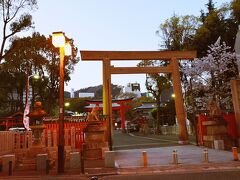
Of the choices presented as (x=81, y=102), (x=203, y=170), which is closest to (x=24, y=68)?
(x=203, y=170)

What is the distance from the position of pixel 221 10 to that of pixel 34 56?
20.1m

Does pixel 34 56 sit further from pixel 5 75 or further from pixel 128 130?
pixel 128 130

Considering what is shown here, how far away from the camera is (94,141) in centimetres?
1731

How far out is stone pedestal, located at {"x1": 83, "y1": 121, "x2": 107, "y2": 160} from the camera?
666 inches

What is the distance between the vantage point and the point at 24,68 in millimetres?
31734

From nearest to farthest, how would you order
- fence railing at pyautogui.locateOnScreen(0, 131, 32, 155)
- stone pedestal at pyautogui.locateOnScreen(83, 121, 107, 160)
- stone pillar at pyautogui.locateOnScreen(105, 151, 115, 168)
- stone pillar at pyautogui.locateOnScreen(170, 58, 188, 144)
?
stone pillar at pyautogui.locateOnScreen(105, 151, 115, 168) < fence railing at pyautogui.locateOnScreen(0, 131, 32, 155) < stone pedestal at pyautogui.locateOnScreen(83, 121, 107, 160) < stone pillar at pyautogui.locateOnScreen(170, 58, 188, 144)

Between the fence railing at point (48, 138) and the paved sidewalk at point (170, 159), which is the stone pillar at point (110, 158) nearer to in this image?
the paved sidewalk at point (170, 159)

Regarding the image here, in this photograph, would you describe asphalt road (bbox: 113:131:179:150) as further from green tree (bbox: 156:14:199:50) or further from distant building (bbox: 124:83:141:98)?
distant building (bbox: 124:83:141:98)

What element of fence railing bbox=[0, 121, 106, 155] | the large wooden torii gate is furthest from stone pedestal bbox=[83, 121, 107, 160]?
the large wooden torii gate

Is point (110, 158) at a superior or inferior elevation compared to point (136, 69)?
inferior

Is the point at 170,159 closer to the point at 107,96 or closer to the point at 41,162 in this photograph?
the point at 41,162

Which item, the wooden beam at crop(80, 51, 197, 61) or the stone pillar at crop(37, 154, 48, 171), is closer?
the stone pillar at crop(37, 154, 48, 171)

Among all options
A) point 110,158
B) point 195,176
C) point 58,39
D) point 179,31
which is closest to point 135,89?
point 179,31

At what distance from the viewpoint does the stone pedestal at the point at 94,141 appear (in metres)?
16.9
